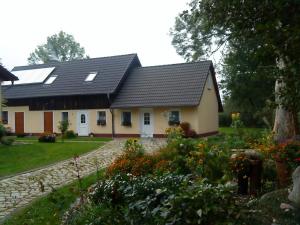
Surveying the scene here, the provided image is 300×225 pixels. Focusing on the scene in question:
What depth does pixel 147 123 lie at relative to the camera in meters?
29.4

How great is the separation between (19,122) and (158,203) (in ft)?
102

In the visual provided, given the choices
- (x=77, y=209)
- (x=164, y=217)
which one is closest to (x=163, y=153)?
(x=77, y=209)

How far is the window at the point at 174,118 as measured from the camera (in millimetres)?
28111

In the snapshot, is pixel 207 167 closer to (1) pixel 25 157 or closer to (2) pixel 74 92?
(1) pixel 25 157

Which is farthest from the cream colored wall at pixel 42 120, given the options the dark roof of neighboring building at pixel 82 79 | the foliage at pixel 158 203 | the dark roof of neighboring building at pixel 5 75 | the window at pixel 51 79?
the foliage at pixel 158 203

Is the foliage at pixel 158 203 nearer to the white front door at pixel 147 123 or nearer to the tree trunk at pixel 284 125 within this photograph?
the tree trunk at pixel 284 125

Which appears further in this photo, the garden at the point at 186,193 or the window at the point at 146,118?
the window at the point at 146,118

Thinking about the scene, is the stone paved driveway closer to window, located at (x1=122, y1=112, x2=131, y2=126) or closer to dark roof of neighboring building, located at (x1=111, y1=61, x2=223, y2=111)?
dark roof of neighboring building, located at (x1=111, y1=61, x2=223, y2=111)

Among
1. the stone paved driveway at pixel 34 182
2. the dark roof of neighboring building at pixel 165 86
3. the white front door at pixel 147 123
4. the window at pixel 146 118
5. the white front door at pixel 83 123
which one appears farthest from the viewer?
the white front door at pixel 83 123

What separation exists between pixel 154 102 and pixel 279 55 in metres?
22.7

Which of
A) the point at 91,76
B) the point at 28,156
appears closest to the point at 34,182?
the point at 28,156

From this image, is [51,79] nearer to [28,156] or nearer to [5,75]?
[5,75]

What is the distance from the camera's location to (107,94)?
2966cm

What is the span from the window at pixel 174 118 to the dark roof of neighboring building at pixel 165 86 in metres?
1.03
